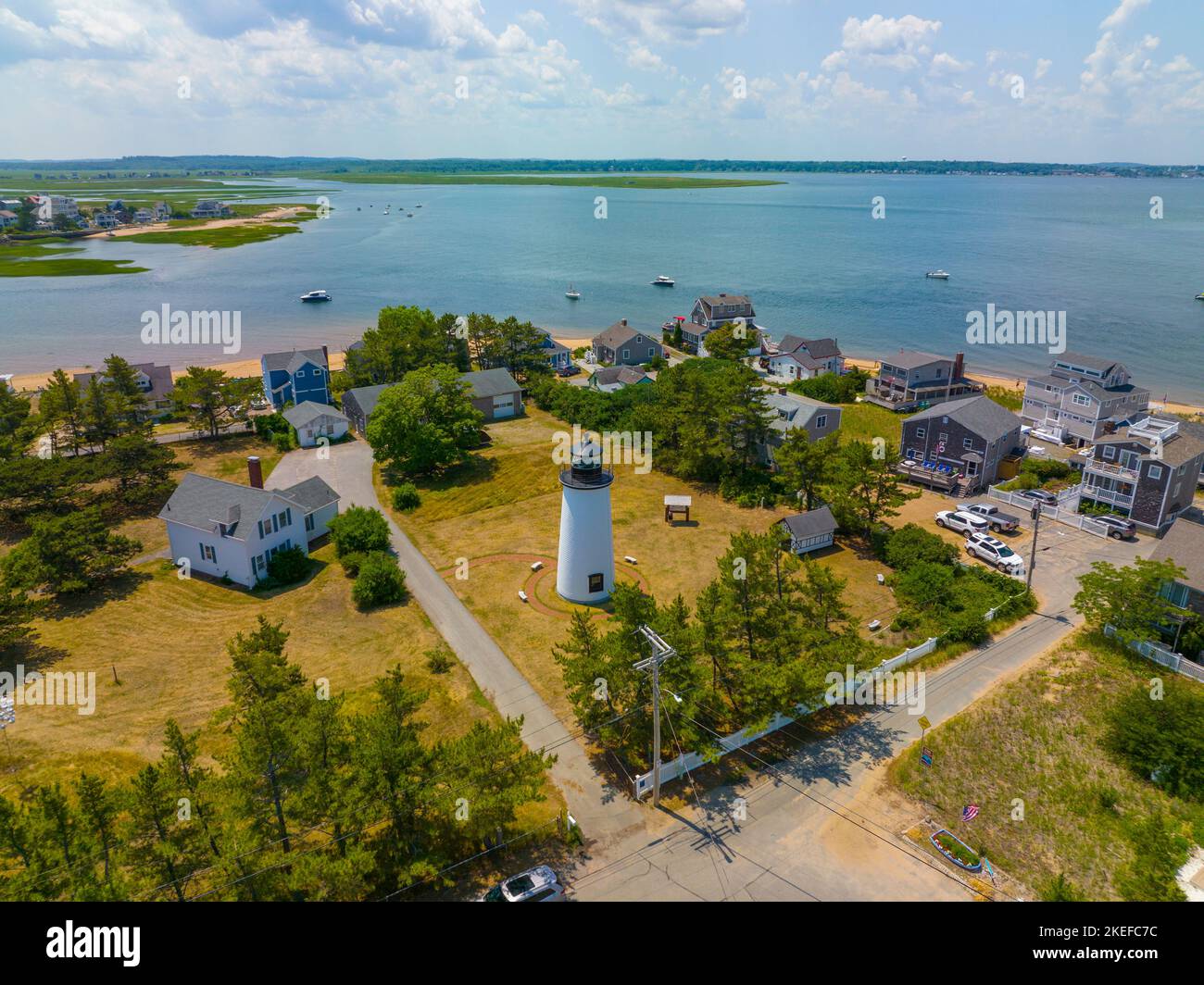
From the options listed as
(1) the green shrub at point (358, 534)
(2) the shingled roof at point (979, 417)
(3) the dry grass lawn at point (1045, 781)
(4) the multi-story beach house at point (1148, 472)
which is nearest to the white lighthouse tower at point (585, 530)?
(1) the green shrub at point (358, 534)

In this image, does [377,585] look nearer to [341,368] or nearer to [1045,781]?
[1045,781]

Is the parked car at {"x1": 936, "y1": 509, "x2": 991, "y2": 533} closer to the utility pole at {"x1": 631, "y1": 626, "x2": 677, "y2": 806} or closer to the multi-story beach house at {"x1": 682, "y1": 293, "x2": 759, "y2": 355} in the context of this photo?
the utility pole at {"x1": 631, "y1": 626, "x2": 677, "y2": 806}

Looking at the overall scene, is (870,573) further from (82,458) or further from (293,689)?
(82,458)

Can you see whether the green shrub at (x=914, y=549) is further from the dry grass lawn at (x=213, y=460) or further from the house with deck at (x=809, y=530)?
the dry grass lawn at (x=213, y=460)

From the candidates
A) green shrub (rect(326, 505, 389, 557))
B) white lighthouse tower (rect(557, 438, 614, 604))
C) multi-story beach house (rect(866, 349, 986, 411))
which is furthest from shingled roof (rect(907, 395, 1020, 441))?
green shrub (rect(326, 505, 389, 557))

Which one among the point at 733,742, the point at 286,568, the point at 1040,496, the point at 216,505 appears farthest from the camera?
the point at 1040,496

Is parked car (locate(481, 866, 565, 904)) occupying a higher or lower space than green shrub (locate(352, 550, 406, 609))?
lower

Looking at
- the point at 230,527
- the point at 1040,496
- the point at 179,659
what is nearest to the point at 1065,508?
the point at 1040,496
